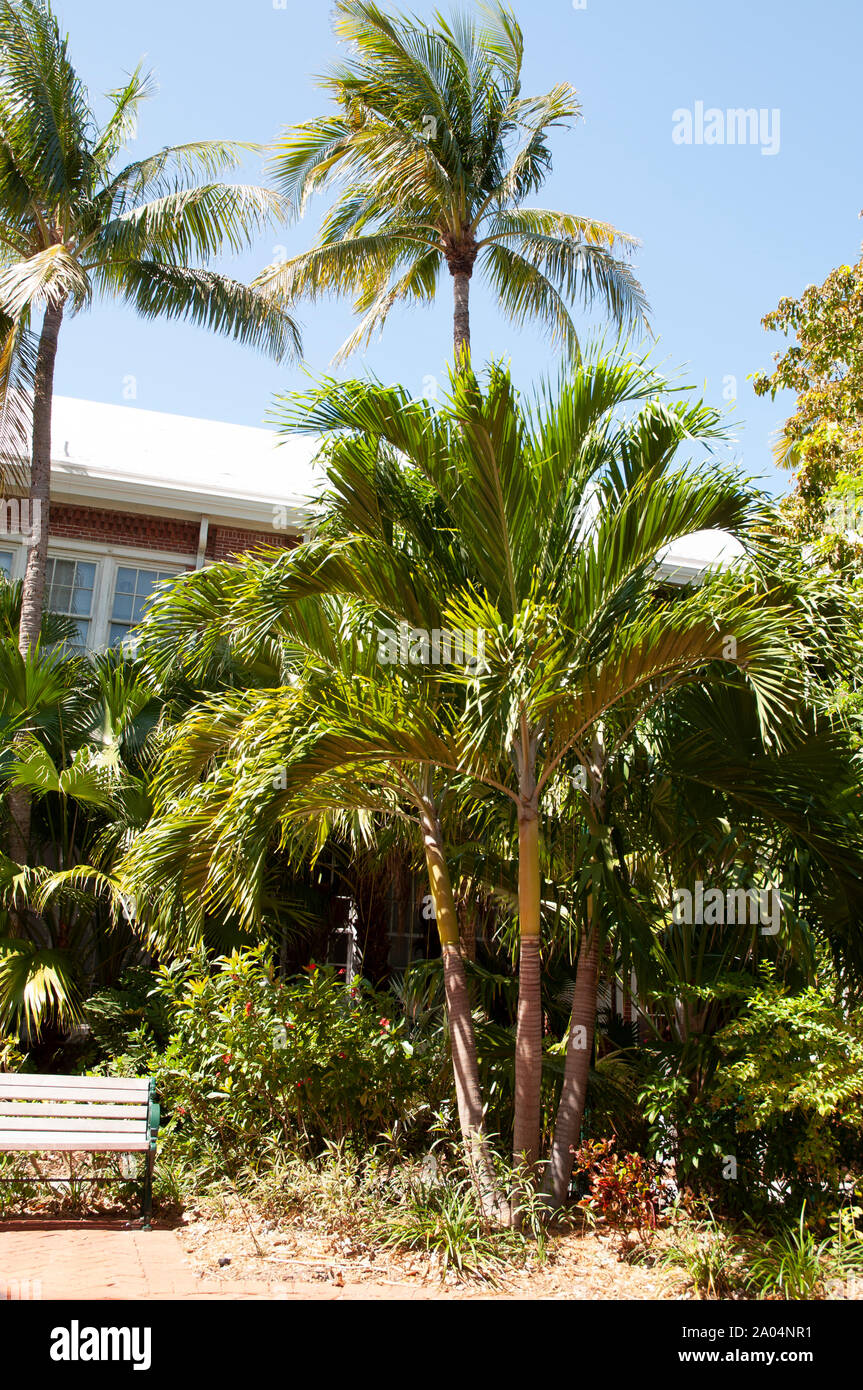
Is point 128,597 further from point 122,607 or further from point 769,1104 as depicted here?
point 769,1104

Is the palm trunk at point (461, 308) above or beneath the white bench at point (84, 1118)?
above

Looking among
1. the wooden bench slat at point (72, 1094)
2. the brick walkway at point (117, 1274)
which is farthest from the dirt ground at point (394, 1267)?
the wooden bench slat at point (72, 1094)

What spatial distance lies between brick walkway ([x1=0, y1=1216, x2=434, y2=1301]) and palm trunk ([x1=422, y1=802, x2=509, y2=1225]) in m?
1.12

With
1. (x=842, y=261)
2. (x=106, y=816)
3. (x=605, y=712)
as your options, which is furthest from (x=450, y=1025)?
(x=842, y=261)

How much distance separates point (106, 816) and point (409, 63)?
8.32 meters

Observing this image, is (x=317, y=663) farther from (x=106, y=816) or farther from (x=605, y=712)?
(x=106, y=816)

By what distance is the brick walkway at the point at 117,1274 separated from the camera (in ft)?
16.1

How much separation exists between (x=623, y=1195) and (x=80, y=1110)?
3.38 metres

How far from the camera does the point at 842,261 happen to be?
14125 millimetres

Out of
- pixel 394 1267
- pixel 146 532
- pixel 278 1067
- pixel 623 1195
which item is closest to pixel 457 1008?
pixel 278 1067

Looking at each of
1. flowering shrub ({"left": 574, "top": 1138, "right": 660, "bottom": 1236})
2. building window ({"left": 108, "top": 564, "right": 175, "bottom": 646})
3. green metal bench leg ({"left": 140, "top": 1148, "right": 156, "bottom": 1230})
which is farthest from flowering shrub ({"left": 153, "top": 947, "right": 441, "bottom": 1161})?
building window ({"left": 108, "top": 564, "right": 175, "bottom": 646})

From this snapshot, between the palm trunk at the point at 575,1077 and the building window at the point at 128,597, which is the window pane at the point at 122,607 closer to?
the building window at the point at 128,597

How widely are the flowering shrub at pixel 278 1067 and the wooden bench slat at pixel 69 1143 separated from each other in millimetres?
802

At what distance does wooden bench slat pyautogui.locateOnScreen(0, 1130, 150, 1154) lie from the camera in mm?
6125
